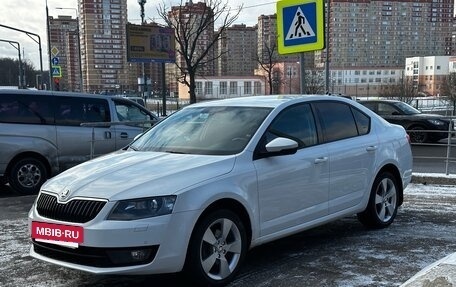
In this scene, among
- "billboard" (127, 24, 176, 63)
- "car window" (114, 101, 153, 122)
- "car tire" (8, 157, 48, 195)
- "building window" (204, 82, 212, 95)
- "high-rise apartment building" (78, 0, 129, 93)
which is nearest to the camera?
"car tire" (8, 157, 48, 195)

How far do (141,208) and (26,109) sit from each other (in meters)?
6.04

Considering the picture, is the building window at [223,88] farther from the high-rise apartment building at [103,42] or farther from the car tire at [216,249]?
the car tire at [216,249]

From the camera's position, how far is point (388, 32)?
328 feet

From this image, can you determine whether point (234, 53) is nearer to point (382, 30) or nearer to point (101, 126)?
point (382, 30)

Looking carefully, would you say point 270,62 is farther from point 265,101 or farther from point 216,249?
point 216,249

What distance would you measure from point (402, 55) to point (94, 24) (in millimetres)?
78604

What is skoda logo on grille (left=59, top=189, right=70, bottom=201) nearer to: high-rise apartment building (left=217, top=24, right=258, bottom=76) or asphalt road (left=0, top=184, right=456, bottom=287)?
asphalt road (left=0, top=184, right=456, bottom=287)

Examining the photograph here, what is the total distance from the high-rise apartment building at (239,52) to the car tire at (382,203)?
66.1m

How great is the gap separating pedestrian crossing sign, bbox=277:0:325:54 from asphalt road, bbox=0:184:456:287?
3402 mm

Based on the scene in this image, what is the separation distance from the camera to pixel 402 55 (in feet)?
368

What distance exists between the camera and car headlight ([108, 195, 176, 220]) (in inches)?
153

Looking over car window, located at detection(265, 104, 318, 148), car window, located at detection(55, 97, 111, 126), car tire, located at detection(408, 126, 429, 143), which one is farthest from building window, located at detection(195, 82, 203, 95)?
car window, located at detection(265, 104, 318, 148)

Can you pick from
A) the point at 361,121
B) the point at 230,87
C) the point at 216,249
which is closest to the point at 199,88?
the point at 230,87

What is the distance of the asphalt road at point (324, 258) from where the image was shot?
4.54m
